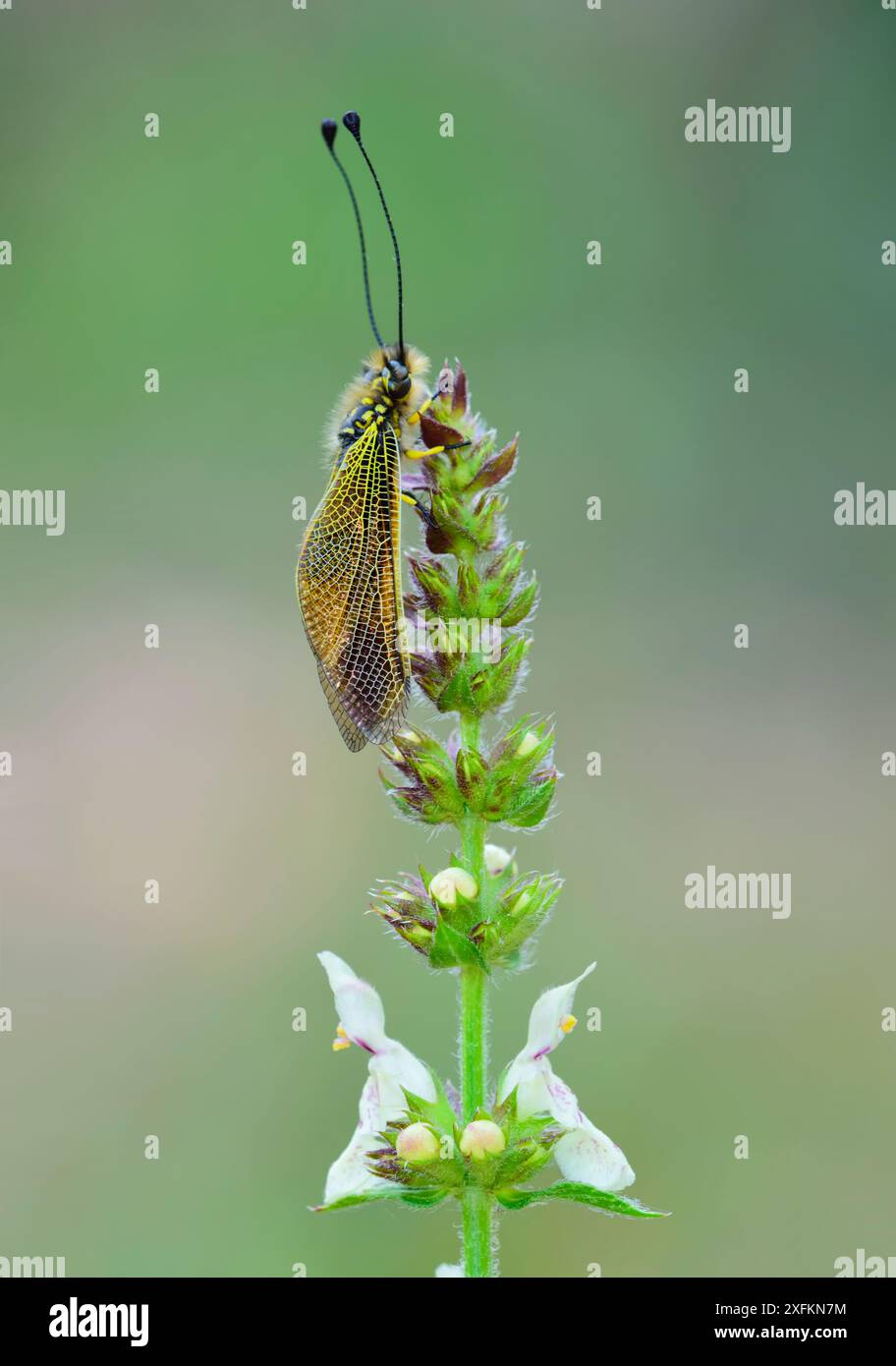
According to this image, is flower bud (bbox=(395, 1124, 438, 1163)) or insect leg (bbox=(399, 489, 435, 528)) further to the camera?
insect leg (bbox=(399, 489, 435, 528))

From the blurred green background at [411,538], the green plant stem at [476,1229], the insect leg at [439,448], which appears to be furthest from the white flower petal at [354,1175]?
the blurred green background at [411,538]

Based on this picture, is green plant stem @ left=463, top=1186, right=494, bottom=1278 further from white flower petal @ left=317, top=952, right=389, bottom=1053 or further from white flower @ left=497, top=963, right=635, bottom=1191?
white flower petal @ left=317, top=952, right=389, bottom=1053

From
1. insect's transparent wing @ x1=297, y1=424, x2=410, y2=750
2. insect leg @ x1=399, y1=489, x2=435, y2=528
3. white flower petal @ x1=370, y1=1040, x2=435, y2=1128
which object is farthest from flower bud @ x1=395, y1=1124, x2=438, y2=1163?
insect leg @ x1=399, y1=489, x2=435, y2=528

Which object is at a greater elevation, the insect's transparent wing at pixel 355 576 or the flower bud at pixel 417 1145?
the insect's transparent wing at pixel 355 576

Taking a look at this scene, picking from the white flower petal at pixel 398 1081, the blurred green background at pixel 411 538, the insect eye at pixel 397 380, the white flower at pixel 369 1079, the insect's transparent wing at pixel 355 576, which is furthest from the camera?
the blurred green background at pixel 411 538

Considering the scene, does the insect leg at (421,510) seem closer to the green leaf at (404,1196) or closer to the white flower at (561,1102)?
the white flower at (561,1102)
